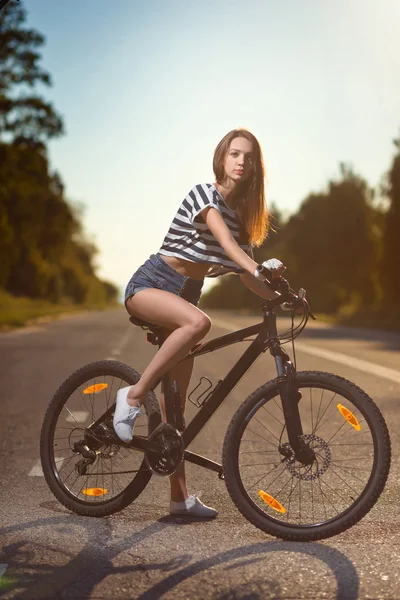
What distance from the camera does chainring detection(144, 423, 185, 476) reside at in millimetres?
4531

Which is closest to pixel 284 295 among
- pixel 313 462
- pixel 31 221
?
pixel 313 462

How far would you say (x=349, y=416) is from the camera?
4.36 metres

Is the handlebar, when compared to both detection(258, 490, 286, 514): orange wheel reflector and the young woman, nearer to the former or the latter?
the young woman

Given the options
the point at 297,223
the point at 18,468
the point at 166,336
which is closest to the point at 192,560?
the point at 166,336

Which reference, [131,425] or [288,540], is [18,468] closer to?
[131,425]

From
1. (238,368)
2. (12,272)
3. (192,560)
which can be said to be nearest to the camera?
(192,560)

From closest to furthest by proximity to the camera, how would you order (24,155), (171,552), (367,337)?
(171,552) < (367,337) < (24,155)

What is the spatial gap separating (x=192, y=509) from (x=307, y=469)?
716 millimetres

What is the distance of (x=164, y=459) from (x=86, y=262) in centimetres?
14167

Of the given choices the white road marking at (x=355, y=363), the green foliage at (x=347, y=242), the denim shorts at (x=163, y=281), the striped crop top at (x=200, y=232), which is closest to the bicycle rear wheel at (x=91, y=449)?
the denim shorts at (x=163, y=281)

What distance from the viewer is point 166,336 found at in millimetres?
4695

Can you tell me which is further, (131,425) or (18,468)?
(18,468)

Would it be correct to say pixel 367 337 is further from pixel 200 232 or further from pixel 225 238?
pixel 225 238

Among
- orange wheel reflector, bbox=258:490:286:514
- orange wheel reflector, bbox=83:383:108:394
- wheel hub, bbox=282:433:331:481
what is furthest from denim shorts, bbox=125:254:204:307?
orange wheel reflector, bbox=258:490:286:514
